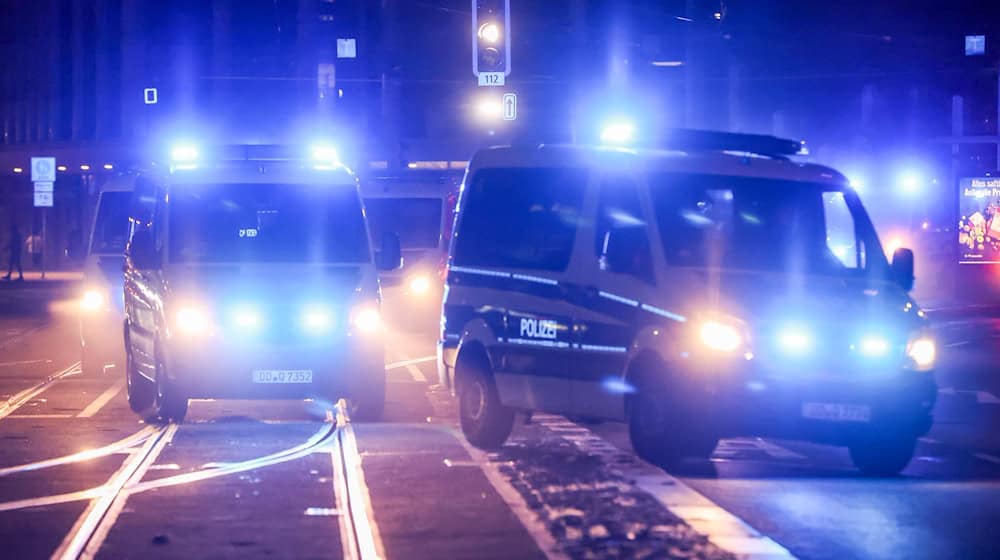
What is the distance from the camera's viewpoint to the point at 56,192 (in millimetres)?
72562

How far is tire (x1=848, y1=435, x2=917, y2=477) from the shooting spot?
461 inches

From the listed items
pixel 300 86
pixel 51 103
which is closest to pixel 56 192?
pixel 51 103

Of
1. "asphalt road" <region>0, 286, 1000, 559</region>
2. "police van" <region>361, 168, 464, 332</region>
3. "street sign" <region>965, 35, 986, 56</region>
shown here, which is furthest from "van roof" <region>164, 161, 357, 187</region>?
"street sign" <region>965, 35, 986, 56</region>

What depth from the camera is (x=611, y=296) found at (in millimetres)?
Answer: 12195

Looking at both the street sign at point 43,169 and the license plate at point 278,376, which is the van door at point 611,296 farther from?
the street sign at point 43,169

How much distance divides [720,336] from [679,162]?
1.67 metres

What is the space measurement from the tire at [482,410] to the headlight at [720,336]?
227 cm

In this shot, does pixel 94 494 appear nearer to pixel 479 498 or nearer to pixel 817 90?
pixel 479 498

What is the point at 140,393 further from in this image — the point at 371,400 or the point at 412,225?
the point at 412,225

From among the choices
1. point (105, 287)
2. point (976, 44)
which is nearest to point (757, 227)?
point (105, 287)

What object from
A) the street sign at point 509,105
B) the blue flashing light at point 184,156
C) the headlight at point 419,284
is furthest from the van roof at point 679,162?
the headlight at point 419,284

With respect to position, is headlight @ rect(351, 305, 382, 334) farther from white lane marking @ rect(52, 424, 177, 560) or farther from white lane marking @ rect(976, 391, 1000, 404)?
white lane marking @ rect(976, 391, 1000, 404)

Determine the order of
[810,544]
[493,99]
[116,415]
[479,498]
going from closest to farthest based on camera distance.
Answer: [810,544] → [479,498] → [116,415] → [493,99]

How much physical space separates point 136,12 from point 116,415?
59856 millimetres
